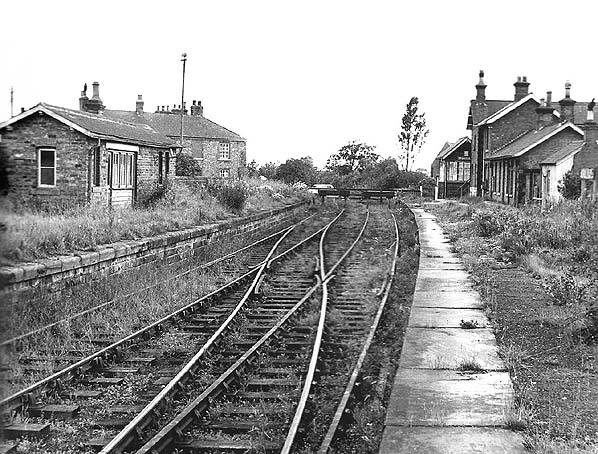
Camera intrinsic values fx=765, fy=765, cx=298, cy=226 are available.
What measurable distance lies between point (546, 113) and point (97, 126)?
103 feet

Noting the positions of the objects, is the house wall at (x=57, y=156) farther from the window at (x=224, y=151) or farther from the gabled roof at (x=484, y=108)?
the window at (x=224, y=151)

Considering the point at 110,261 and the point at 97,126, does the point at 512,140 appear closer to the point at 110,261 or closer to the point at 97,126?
the point at 97,126

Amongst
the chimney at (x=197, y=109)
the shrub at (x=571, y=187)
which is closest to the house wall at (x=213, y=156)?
the chimney at (x=197, y=109)

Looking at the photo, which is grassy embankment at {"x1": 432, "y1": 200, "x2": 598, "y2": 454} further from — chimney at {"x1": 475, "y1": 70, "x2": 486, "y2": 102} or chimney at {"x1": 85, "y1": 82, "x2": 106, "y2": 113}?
chimney at {"x1": 475, "y1": 70, "x2": 486, "y2": 102}

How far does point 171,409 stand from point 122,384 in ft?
3.83

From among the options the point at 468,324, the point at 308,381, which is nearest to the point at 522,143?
the point at 468,324

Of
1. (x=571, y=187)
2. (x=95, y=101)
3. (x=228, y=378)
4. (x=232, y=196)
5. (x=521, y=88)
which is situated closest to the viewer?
(x=228, y=378)

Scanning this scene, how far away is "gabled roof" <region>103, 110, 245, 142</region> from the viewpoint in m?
57.6

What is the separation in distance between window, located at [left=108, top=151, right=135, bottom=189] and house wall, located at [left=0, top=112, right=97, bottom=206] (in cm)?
152

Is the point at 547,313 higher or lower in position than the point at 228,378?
higher

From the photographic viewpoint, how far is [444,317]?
1075 cm

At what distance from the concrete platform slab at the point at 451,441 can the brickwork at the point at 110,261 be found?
3.35 meters

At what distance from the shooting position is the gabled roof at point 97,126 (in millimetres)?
20844

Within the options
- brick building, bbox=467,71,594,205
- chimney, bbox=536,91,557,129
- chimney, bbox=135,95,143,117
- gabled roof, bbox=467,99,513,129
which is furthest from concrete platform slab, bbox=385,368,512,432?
chimney, bbox=135,95,143,117
